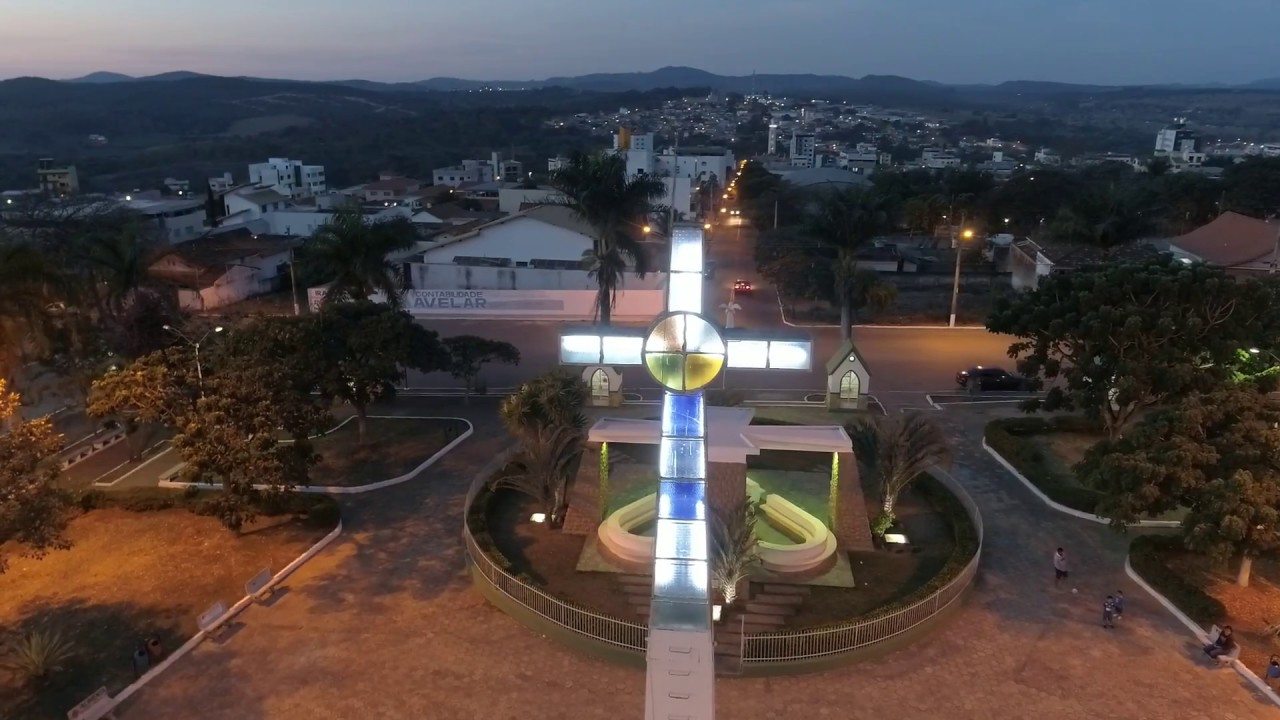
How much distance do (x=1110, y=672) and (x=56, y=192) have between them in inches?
4794

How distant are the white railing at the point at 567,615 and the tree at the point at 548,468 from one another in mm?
3585

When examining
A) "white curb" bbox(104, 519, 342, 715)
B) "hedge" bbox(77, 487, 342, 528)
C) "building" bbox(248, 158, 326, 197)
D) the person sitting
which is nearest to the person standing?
the person sitting

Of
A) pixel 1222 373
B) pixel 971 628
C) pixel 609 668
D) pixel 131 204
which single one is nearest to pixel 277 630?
pixel 609 668

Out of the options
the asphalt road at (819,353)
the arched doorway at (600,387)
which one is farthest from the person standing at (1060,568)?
the arched doorway at (600,387)

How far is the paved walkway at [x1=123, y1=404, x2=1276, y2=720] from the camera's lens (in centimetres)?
1497

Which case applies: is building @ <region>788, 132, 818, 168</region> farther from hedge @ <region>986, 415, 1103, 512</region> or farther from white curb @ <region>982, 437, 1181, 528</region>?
white curb @ <region>982, 437, 1181, 528</region>

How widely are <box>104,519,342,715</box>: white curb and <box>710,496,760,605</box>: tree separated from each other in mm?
10400

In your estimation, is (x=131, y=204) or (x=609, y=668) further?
(x=131, y=204)

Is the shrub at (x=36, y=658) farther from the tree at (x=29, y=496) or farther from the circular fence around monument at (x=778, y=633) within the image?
the circular fence around monument at (x=778, y=633)

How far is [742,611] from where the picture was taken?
1777 centimetres

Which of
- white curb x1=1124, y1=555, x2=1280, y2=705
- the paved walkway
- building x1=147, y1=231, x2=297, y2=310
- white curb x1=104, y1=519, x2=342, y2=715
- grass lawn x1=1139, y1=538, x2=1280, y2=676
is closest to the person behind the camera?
the paved walkway

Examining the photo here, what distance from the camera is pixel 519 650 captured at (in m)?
16.7

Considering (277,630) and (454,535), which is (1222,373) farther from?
(277,630)

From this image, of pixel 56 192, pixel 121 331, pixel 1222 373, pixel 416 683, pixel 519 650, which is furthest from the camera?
pixel 56 192
